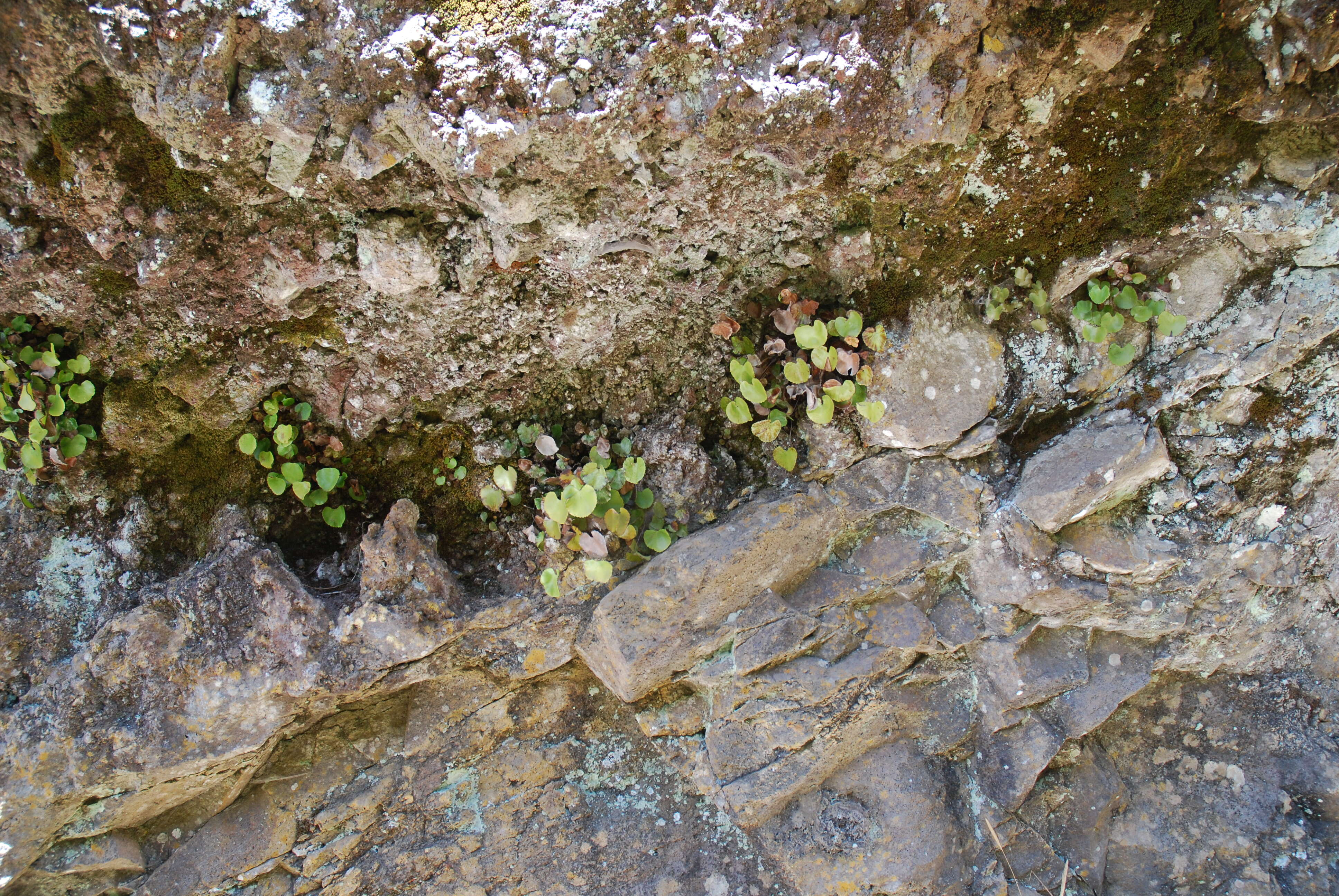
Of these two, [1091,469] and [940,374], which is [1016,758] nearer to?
[1091,469]

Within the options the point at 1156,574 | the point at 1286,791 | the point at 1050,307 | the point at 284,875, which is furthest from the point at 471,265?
the point at 1286,791

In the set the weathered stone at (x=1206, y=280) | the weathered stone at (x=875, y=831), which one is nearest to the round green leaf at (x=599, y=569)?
the weathered stone at (x=875, y=831)

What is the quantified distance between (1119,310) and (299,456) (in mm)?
2619

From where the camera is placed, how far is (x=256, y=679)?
221 centimetres

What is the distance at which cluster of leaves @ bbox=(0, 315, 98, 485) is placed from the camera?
2.04 metres

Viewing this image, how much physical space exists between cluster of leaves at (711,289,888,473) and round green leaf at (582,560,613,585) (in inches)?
23.9

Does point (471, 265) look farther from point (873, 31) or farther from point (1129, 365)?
point (1129, 365)

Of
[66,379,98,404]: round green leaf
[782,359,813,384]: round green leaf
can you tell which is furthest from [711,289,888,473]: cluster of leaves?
[66,379,98,404]: round green leaf

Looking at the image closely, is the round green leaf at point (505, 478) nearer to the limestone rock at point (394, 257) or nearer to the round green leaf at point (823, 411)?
the limestone rock at point (394, 257)

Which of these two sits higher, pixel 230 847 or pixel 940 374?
pixel 940 374

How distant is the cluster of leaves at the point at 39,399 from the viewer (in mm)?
2041

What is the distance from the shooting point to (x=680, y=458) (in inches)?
95.3

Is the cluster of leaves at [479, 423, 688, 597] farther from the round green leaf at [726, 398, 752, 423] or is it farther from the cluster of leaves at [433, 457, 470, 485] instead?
the round green leaf at [726, 398, 752, 423]

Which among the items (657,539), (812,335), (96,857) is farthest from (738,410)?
(96,857)
